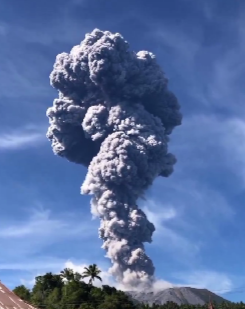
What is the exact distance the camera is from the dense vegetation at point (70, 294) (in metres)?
109

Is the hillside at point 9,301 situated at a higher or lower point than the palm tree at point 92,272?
lower

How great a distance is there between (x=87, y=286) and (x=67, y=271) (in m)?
10.2

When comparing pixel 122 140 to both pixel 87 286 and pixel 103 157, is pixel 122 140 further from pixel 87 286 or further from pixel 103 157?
pixel 87 286

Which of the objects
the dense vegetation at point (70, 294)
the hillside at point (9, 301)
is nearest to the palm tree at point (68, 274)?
the dense vegetation at point (70, 294)

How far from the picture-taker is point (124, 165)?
18638cm

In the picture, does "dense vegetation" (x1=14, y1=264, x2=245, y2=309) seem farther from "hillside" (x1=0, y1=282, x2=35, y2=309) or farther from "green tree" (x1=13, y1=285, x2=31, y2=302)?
"hillside" (x1=0, y1=282, x2=35, y2=309)

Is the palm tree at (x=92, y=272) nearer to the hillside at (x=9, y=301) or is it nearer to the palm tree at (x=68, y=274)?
the palm tree at (x=68, y=274)

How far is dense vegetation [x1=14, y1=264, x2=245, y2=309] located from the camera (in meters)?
109

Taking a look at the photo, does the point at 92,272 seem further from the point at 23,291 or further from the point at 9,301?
the point at 9,301

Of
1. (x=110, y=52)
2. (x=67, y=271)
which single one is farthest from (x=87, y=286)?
(x=110, y=52)

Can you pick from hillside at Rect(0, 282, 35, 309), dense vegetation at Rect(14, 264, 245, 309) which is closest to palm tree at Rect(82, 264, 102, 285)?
dense vegetation at Rect(14, 264, 245, 309)

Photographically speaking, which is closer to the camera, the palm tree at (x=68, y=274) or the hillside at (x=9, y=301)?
the hillside at (x=9, y=301)

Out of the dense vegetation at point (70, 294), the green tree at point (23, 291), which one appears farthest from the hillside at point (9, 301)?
the green tree at point (23, 291)

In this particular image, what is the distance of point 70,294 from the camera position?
112 metres
